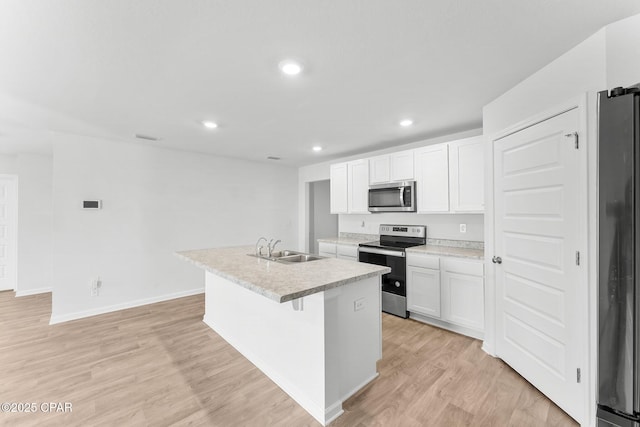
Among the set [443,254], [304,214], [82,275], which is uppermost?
[304,214]

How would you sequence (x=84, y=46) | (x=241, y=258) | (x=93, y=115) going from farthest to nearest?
(x=93, y=115)
(x=241, y=258)
(x=84, y=46)

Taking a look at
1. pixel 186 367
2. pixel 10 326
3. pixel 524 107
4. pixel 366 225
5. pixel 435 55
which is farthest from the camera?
pixel 366 225

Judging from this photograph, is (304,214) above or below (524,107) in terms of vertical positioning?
below

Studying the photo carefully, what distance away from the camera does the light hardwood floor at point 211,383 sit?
5.90 ft

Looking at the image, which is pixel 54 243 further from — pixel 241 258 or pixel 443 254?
pixel 443 254

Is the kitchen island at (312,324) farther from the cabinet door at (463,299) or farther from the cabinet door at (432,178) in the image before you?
the cabinet door at (432,178)

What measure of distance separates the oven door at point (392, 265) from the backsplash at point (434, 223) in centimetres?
72

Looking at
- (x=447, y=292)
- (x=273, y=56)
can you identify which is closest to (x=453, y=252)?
(x=447, y=292)

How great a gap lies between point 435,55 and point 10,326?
5.41 metres

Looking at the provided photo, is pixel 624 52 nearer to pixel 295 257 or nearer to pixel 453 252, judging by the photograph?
pixel 453 252

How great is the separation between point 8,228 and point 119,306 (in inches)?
123

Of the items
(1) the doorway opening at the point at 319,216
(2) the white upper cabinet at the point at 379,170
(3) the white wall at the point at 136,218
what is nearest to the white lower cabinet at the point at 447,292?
(2) the white upper cabinet at the point at 379,170

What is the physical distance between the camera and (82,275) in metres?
3.62

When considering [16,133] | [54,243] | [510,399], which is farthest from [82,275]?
[510,399]
